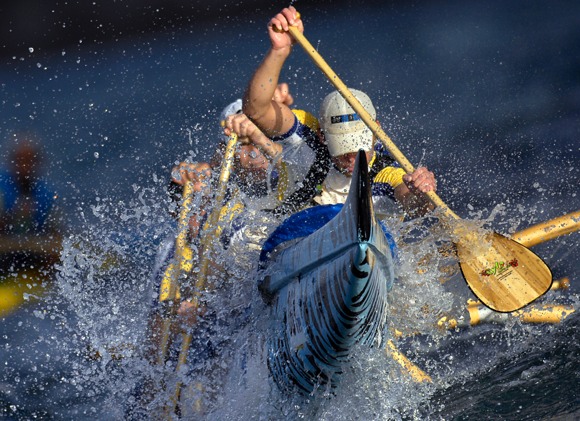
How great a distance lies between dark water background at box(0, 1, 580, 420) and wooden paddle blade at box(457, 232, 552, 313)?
86.9 inches

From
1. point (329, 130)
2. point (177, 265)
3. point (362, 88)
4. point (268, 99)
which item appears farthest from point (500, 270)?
point (362, 88)

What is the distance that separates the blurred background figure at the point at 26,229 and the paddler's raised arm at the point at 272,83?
9.53ft

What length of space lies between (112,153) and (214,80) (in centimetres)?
118

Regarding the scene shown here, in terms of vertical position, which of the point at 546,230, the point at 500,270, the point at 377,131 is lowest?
the point at 546,230

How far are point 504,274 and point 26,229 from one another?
3885 millimetres

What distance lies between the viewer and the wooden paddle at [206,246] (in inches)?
138

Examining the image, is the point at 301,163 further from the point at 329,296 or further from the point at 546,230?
the point at 546,230

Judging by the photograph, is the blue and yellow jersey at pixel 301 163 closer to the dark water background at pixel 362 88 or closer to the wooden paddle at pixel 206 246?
the wooden paddle at pixel 206 246

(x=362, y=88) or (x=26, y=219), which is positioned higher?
(x=26, y=219)

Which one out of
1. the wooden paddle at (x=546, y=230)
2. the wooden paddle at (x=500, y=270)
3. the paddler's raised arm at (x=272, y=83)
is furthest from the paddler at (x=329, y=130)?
the wooden paddle at (x=546, y=230)

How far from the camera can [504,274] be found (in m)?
3.47

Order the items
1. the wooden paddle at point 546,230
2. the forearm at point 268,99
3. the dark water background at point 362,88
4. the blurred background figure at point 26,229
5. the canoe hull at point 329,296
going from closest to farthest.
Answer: the canoe hull at point 329,296
the forearm at point 268,99
the wooden paddle at point 546,230
the blurred background figure at point 26,229
the dark water background at point 362,88

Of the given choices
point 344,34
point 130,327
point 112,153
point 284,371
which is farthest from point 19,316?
point 344,34

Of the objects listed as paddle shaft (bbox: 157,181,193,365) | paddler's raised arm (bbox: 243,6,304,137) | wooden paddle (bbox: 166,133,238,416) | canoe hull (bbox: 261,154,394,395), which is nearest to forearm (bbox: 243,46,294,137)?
paddler's raised arm (bbox: 243,6,304,137)
